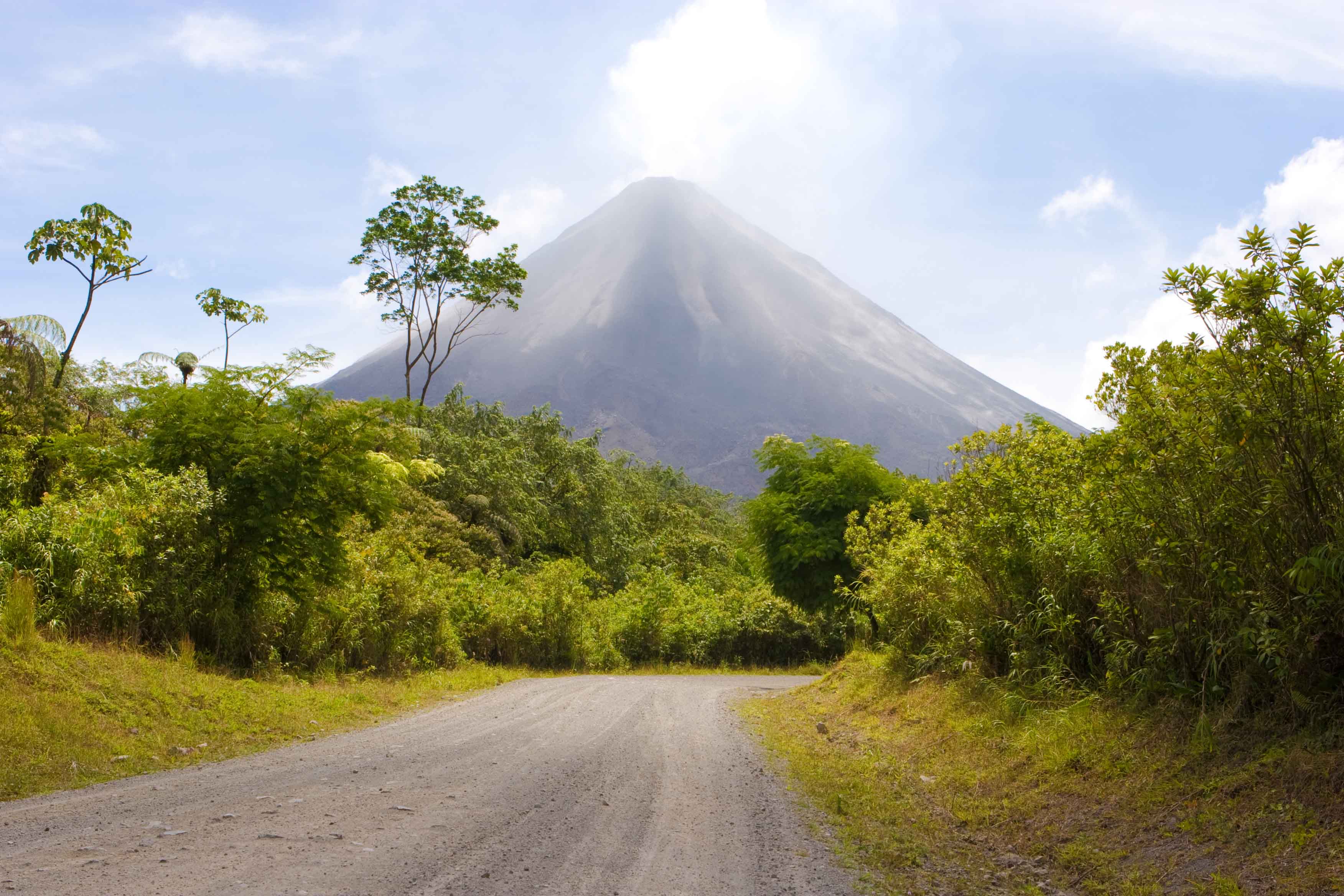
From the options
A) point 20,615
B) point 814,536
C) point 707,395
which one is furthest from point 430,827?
point 707,395

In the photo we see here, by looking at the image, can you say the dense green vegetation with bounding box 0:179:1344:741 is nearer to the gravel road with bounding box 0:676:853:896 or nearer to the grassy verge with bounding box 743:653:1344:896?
the grassy verge with bounding box 743:653:1344:896

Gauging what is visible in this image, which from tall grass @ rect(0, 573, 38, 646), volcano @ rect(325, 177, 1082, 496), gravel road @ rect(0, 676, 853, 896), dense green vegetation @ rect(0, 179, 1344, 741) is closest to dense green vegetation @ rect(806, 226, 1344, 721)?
dense green vegetation @ rect(0, 179, 1344, 741)

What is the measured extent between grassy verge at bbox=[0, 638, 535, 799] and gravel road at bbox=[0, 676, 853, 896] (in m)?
0.58

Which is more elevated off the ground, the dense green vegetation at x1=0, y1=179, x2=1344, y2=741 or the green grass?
the dense green vegetation at x1=0, y1=179, x2=1344, y2=741

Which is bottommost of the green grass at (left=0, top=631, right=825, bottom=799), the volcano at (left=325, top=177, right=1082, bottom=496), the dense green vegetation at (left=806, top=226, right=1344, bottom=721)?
the green grass at (left=0, top=631, right=825, bottom=799)

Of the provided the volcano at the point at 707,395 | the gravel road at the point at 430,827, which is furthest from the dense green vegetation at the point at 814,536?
the volcano at the point at 707,395

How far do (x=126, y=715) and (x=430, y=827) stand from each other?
5.33 m

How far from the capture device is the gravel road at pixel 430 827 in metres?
4.61

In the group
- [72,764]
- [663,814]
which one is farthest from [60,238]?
[663,814]

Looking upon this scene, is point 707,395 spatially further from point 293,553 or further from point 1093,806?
point 1093,806

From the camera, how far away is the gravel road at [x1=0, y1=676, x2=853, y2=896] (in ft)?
15.1

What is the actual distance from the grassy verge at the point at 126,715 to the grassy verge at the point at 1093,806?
6351 mm

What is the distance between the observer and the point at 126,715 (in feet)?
29.4

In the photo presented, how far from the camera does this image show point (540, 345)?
7500 inches
